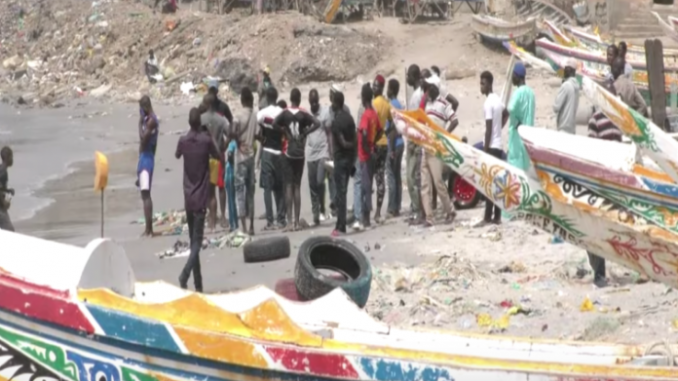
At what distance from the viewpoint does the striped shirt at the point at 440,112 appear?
13.6 m

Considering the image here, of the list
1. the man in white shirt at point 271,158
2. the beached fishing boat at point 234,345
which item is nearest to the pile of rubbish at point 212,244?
the man in white shirt at point 271,158

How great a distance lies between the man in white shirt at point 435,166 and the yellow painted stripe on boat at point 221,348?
A: 683 centimetres

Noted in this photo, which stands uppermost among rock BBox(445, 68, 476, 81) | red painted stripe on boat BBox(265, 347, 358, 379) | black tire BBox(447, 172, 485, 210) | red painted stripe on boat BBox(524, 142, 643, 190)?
red painted stripe on boat BBox(524, 142, 643, 190)

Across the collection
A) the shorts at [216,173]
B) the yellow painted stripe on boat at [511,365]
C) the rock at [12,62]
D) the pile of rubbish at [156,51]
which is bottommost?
the rock at [12,62]

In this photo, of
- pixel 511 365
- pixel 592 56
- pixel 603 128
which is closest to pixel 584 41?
pixel 592 56

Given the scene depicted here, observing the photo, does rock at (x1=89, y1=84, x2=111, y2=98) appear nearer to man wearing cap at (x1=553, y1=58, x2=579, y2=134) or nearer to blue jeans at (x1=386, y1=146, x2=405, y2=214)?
blue jeans at (x1=386, y1=146, x2=405, y2=214)

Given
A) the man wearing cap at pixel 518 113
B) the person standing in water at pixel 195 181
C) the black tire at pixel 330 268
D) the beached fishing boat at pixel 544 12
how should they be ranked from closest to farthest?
the black tire at pixel 330 268, the person standing in water at pixel 195 181, the man wearing cap at pixel 518 113, the beached fishing boat at pixel 544 12

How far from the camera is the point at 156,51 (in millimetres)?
39969

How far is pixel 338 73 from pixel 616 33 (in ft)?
23.1

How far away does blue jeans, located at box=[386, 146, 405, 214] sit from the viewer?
14.5 m

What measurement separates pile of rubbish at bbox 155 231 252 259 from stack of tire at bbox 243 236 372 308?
4.22m

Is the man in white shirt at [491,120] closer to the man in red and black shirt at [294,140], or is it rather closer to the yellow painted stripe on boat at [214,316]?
the man in red and black shirt at [294,140]

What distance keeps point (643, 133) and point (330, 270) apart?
2.85 meters

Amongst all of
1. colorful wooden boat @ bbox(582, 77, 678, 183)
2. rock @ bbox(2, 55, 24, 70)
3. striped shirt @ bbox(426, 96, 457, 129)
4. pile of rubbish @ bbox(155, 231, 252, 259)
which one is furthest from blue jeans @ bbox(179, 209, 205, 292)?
rock @ bbox(2, 55, 24, 70)
